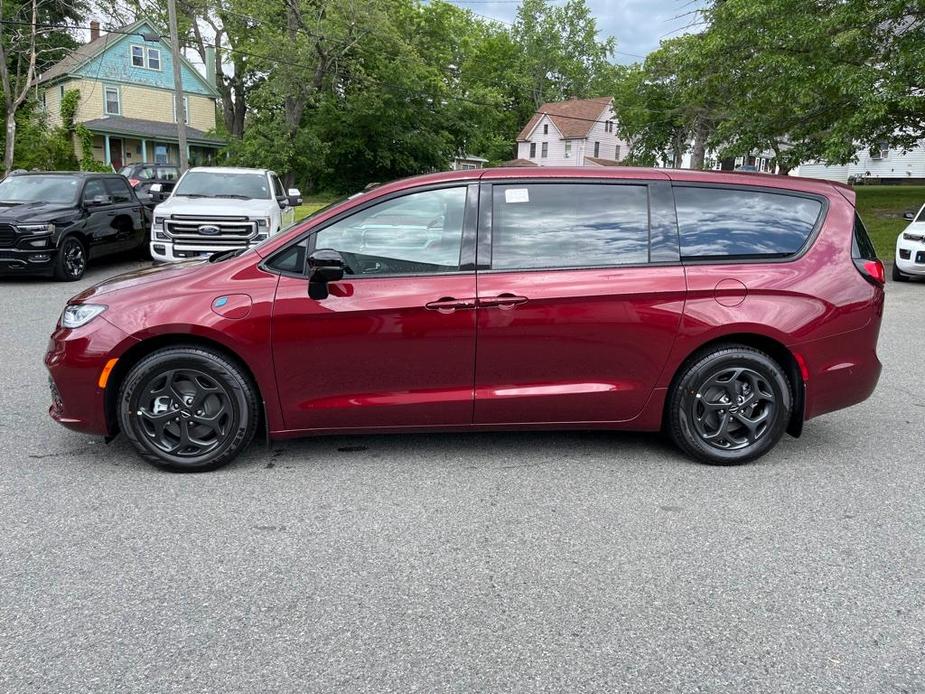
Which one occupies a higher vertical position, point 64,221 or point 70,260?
point 64,221

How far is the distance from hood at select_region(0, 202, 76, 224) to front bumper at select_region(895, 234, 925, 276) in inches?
549

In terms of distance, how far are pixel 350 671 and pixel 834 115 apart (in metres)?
20.7

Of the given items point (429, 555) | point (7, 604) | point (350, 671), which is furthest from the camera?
point (429, 555)

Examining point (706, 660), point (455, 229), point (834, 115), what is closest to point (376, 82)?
point (834, 115)

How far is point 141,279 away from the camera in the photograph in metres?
4.39

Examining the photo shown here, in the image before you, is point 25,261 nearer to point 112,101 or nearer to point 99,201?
point 99,201

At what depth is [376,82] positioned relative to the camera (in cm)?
3747

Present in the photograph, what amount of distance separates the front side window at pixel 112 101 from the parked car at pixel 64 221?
3324 cm

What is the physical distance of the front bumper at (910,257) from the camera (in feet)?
41.8

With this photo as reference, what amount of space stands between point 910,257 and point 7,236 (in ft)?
47.7

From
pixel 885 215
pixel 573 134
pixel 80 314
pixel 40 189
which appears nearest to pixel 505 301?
pixel 80 314

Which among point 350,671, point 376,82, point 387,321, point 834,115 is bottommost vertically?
point 350,671

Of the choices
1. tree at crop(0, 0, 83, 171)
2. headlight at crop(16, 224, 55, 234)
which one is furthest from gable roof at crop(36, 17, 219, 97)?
headlight at crop(16, 224, 55, 234)

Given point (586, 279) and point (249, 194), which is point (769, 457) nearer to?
point (586, 279)
